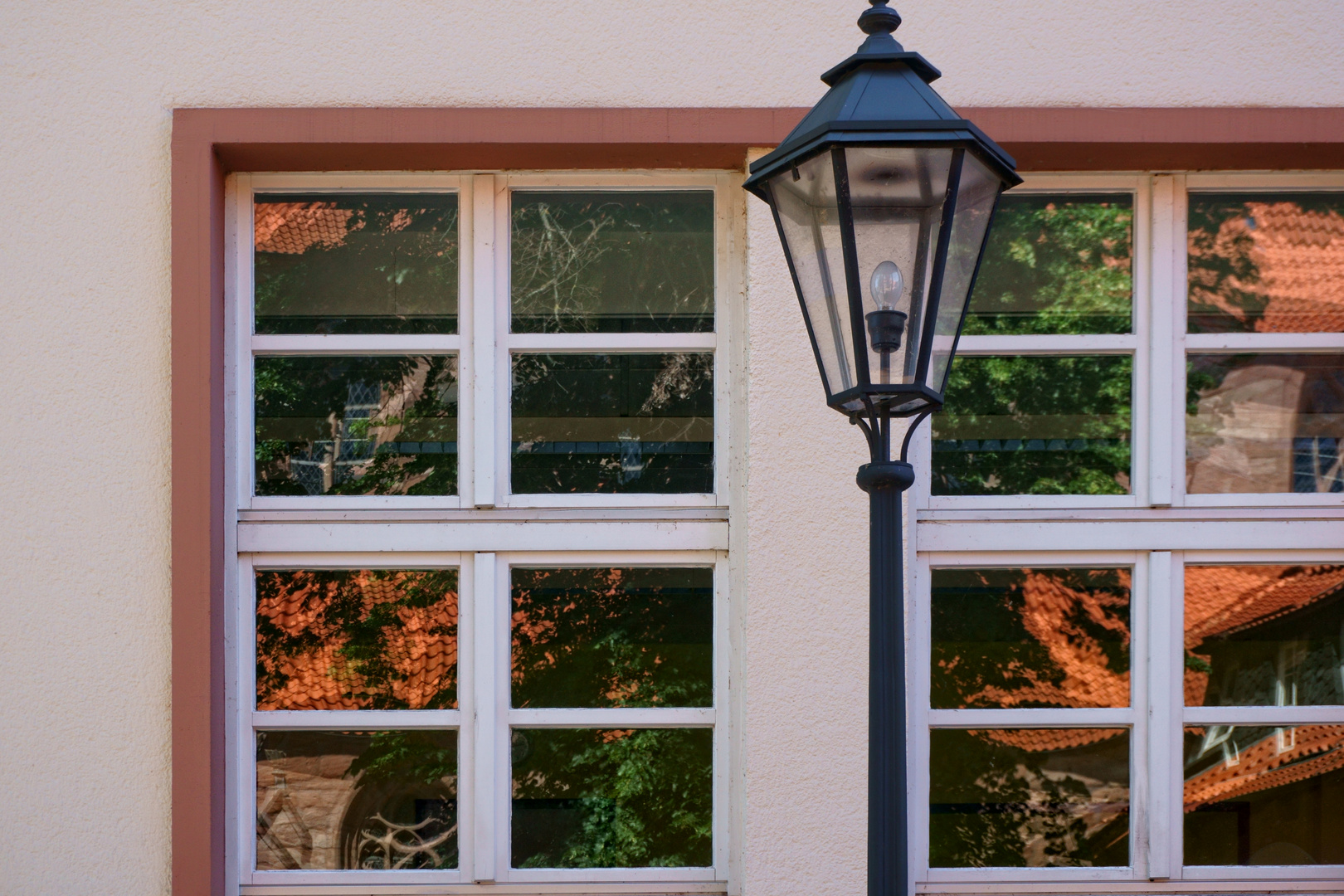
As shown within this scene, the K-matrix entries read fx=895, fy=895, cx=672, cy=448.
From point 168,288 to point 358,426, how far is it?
63 cm

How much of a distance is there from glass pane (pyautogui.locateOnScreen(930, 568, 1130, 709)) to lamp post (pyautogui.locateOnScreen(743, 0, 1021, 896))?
1281 millimetres

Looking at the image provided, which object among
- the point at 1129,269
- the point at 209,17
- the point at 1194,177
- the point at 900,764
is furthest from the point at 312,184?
the point at 1194,177

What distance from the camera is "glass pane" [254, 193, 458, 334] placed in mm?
2678

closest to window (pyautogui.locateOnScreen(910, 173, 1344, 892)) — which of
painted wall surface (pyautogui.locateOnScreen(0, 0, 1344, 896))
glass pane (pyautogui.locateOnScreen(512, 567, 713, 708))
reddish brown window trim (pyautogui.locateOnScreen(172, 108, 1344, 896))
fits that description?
reddish brown window trim (pyautogui.locateOnScreen(172, 108, 1344, 896))

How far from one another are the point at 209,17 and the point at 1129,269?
9.12ft

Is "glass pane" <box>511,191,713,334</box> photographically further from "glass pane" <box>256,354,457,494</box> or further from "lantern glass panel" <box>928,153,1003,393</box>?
"lantern glass panel" <box>928,153,1003,393</box>

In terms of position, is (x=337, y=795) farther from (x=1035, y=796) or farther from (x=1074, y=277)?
(x=1074, y=277)

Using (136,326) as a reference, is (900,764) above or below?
below

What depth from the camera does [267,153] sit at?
2.54 metres

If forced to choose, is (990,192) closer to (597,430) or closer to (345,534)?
(597,430)

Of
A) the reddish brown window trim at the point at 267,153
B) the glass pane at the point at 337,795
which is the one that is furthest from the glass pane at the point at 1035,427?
the glass pane at the point at 337,795

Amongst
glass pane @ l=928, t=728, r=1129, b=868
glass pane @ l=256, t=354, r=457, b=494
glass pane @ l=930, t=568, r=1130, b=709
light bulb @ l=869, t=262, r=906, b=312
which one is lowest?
glass pane @ l=928, t=728, r=1129, b=868

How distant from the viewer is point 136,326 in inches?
98.1

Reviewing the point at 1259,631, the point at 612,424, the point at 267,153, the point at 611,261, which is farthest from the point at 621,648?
the point at 1259,631
